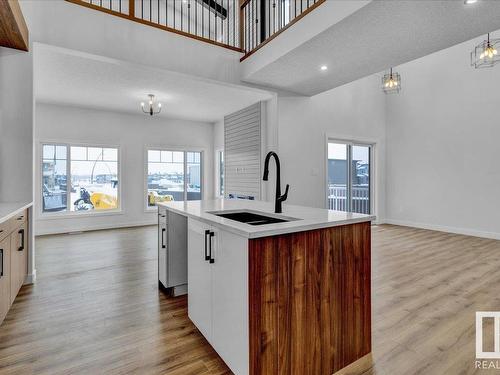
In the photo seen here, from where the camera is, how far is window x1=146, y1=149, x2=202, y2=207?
700 cm

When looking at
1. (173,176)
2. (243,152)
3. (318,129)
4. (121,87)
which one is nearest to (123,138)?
(173,176)

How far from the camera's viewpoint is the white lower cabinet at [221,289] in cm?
139

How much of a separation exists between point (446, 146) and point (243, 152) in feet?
14.0

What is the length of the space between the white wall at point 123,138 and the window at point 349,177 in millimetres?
3446

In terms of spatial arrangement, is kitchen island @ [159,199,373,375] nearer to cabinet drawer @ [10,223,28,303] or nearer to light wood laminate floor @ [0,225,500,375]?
light wood laminate floor @ [0,225,500,375]

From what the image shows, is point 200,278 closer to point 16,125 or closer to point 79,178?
point 16,125

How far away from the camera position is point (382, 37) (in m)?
3.11

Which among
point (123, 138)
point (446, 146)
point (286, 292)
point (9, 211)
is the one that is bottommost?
point (286, 292)

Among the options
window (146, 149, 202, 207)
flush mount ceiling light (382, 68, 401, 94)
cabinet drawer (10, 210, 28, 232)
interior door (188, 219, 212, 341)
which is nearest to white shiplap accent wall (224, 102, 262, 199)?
window (146, 149, 202, 207)

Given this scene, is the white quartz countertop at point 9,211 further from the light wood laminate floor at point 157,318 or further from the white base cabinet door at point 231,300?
the white base cabinet door at point 231,300

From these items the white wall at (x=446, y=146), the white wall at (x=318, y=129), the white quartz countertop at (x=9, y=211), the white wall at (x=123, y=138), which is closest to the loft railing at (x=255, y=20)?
the white wall at (x=318, y=129)

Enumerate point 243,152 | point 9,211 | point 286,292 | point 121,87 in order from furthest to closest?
1. point 243,152
2. point 121,87
3. point 9,211
4. point 286,292

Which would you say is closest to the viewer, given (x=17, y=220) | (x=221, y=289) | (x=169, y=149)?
(x=221, y=289)

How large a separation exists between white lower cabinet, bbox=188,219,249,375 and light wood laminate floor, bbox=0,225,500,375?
0.79 feet
